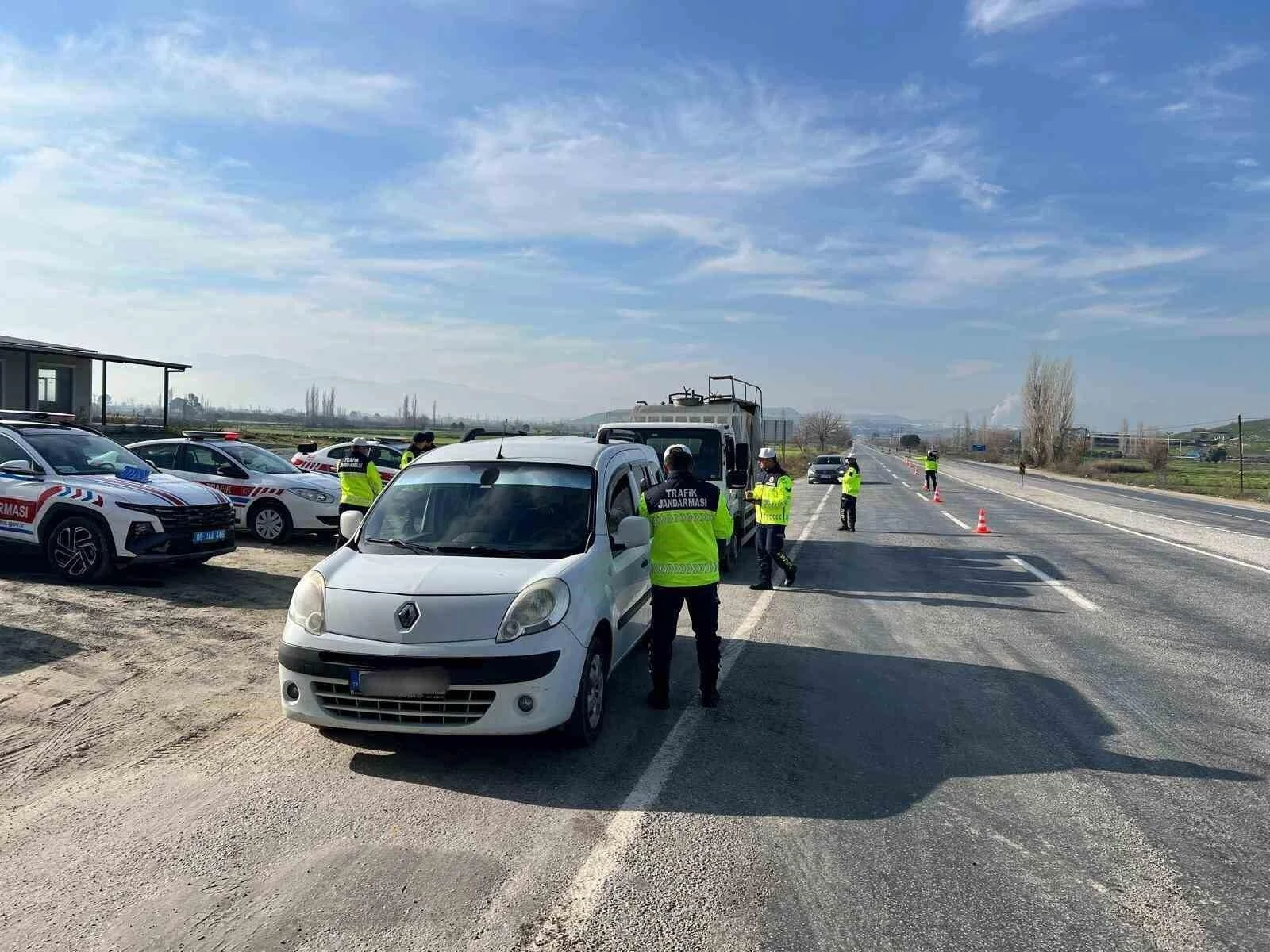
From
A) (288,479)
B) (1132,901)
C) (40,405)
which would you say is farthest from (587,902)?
(40,405)

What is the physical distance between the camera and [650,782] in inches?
180

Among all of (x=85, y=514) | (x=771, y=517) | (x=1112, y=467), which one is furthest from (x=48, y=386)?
(x=1112, y=467)

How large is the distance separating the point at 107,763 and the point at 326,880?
6.96 ft

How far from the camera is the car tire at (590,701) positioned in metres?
4.88

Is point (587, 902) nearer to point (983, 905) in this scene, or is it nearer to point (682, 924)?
point (682, 924)

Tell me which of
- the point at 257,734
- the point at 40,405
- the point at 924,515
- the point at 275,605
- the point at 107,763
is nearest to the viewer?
the point at 107,763

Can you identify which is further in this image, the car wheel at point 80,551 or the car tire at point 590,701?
the car wheel at point 80,551

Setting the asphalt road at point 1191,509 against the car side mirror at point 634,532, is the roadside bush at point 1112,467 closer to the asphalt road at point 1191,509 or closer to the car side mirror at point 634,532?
the asphalt road at point 1191,509

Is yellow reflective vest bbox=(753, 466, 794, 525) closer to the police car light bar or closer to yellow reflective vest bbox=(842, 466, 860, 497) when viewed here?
yellow reflective vest bbox=(842, 466, 860, 497)

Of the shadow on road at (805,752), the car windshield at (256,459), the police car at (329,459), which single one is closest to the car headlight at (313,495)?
the car windshield at (256,459)

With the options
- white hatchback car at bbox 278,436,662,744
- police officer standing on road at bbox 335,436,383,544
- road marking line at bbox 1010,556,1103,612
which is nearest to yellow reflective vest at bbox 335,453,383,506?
police officer standing on road at bbox 335,436,383,544

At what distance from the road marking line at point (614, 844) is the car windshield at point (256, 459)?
34.3ft

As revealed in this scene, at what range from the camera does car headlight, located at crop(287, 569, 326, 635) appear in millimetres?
4820

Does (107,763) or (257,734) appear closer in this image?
(107,763)
